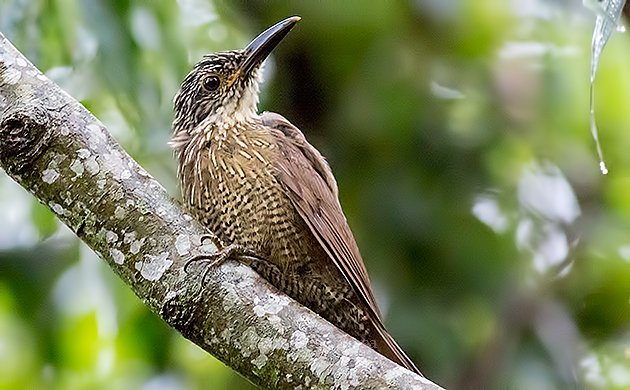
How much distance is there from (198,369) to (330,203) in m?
1.30

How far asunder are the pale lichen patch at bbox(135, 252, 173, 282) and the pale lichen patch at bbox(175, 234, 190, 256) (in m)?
0.04

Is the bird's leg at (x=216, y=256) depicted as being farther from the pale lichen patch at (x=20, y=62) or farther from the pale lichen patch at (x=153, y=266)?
the pale lichen patch at (x=20, y=62)

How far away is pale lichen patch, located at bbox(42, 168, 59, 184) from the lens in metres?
2.33

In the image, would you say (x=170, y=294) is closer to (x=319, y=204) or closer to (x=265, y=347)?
(x=265, y=347)

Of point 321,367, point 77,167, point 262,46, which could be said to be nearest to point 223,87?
point 262,46

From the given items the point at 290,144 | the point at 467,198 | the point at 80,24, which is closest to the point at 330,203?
the point at 290,144

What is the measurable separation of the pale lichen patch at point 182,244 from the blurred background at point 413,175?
1.27 metres

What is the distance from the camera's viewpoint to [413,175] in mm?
4484

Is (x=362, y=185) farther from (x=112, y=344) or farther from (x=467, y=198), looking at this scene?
(x=112, y=344)

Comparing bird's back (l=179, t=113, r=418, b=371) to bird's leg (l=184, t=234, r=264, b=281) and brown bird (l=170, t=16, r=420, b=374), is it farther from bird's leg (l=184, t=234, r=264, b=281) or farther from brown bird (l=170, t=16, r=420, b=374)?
bird's leg (l=184, t=234, r=264, b=281)

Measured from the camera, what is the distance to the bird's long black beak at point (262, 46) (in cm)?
334

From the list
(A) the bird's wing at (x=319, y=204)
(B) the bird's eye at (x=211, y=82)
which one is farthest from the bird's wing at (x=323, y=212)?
(B) the bird's eye at (x=211, y=82)

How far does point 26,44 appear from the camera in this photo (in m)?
3.46

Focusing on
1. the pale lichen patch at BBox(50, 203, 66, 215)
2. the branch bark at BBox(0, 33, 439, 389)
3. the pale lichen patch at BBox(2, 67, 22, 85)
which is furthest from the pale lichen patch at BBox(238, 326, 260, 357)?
the pale lichen patch at BBox(2, 67, 22, 85)
